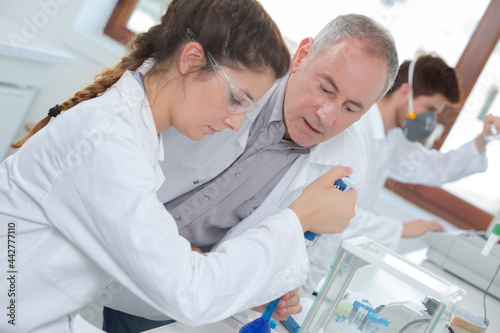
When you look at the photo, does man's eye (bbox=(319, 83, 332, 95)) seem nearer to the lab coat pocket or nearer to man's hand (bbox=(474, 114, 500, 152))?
the lab coat pocket

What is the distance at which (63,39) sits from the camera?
370 cm

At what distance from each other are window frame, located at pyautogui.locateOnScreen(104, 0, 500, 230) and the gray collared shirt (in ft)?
6.71

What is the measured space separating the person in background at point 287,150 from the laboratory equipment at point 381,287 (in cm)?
37

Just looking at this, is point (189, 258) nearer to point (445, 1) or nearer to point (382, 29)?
point (382, 29)

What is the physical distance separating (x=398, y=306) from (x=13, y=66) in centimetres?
217

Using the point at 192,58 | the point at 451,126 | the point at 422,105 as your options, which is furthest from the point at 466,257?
the point at 192,58

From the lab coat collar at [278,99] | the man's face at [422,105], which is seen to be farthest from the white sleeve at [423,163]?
the lab coat collar at [278,99]

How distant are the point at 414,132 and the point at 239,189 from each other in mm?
1684

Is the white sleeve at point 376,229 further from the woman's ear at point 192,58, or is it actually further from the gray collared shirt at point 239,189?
the woman's ear at point 192,58

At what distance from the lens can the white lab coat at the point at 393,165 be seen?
99.3 inches

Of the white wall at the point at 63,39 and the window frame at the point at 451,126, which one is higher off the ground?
the window frame at the point at 451,126

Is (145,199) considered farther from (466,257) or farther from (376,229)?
(466,257)

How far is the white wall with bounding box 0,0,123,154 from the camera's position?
11.8 feet

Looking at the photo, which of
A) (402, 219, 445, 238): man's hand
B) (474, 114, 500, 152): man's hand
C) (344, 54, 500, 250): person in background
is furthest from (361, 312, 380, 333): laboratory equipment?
(474, 114, 500, 152): man's hand
